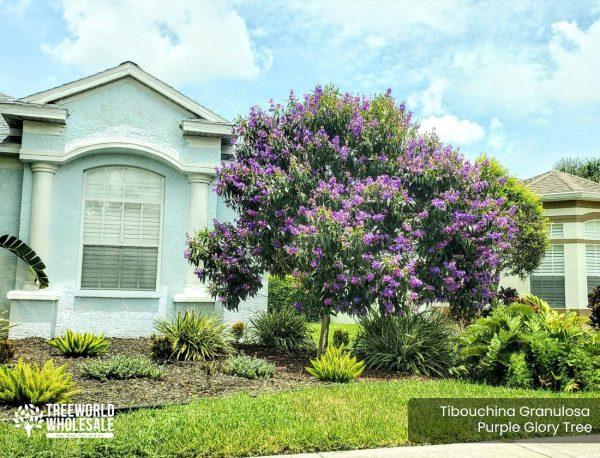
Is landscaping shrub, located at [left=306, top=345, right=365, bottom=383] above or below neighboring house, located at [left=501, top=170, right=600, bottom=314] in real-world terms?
below

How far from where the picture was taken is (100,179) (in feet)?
43.4

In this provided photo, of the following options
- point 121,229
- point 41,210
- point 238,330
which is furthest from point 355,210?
point 41,210

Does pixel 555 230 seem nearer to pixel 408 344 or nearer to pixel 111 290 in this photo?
pixel 408 344

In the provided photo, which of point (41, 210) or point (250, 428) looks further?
point (41, 210)

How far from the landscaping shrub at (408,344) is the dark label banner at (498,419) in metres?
2.78

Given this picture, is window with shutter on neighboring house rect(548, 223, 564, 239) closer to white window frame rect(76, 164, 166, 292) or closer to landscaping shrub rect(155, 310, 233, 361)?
white window frame rect(76, 164, 166, 292)

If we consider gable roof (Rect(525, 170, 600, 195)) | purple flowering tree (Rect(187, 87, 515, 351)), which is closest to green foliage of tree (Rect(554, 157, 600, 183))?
gable roof (Rect(525, 170, 600, 195))

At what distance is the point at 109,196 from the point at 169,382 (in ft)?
19.5

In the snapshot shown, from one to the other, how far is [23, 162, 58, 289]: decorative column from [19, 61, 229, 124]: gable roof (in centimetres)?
159

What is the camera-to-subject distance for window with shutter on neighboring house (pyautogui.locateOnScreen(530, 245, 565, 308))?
85.0ft

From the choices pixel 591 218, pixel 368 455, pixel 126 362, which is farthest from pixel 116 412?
pixel 591 218

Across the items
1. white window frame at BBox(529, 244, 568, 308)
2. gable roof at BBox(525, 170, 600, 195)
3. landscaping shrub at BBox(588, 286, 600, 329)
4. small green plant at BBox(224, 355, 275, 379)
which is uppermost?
gable roof at BBox(525, 170, 600, 195)

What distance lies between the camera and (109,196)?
43.2 feet

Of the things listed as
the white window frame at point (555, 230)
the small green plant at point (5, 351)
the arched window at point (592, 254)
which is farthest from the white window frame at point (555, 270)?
the small green plant at point (5, 351)
